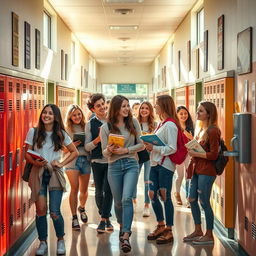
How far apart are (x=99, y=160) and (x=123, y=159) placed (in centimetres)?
78

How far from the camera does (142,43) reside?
13.9 metres

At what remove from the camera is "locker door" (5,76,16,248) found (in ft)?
15.8

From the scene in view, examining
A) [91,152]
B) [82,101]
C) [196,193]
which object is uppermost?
[82,101]

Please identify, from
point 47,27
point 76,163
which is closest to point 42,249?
point 76,163

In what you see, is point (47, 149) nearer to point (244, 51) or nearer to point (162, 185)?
point (162, 185)

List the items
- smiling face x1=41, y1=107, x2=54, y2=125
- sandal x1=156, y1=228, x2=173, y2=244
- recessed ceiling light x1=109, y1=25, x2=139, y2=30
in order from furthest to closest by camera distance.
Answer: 1. recessed ceiling light x1=109, y1=25, x2=139, y2=30
2. sandal x1=156, y1=228, x2=173, y2=244
3. smiling face x1=41, y1=107, x2=54, y2=125

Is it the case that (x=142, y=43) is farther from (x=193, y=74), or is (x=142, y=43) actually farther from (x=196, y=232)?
(x=196, y=232)

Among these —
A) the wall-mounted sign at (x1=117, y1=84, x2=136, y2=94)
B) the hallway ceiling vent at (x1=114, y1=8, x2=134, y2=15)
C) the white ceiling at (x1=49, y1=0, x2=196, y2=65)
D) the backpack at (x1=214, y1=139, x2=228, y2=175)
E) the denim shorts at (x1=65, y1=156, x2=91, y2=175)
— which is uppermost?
the white ceiling at (x1=49, y1=0, x2=196, y2=65)

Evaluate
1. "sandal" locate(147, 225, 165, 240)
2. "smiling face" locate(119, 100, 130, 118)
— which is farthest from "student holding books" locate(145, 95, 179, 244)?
"smiling face" locate(119, 100, 130, 118)

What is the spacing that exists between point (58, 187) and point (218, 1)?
328 centimetres

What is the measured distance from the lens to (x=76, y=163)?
5805 millimetres

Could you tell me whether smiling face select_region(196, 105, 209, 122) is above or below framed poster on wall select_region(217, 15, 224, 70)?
below

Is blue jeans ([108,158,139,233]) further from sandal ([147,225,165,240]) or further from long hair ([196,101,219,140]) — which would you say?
long hair ([196,101,219,140])

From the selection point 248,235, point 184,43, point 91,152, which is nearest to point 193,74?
point 184,43
